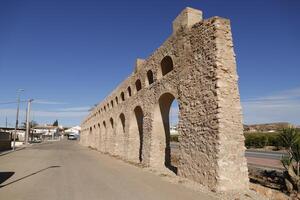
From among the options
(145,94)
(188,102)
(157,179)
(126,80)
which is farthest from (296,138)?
(126,80)

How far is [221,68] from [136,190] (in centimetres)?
496

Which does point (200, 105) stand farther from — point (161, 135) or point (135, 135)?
point (135, 135)

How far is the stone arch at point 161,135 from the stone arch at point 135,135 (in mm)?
4004

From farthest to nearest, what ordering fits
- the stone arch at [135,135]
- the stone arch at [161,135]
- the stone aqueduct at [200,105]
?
the stone arch at [135,135] < the stone arch at [161,135] < the stone aqueduct at [200,105]

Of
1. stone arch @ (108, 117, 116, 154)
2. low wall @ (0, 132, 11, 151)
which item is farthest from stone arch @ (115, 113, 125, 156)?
low wall @ (0, 132, 11, 151)

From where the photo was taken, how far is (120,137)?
74.7 feet

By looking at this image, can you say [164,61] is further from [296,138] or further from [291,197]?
[291,197]

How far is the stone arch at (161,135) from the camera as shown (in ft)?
47.0

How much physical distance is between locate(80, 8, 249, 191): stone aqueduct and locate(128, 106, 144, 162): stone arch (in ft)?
12.1

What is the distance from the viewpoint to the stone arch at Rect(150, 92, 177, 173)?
47.0ft

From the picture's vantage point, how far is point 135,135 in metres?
18.9

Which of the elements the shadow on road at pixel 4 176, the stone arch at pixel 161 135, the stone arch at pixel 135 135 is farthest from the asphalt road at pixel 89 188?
the stone arch at pixel 135 135

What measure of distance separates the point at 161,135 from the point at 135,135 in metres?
4.65

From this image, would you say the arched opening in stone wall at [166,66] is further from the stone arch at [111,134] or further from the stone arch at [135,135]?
the stone arch at [111,134]
